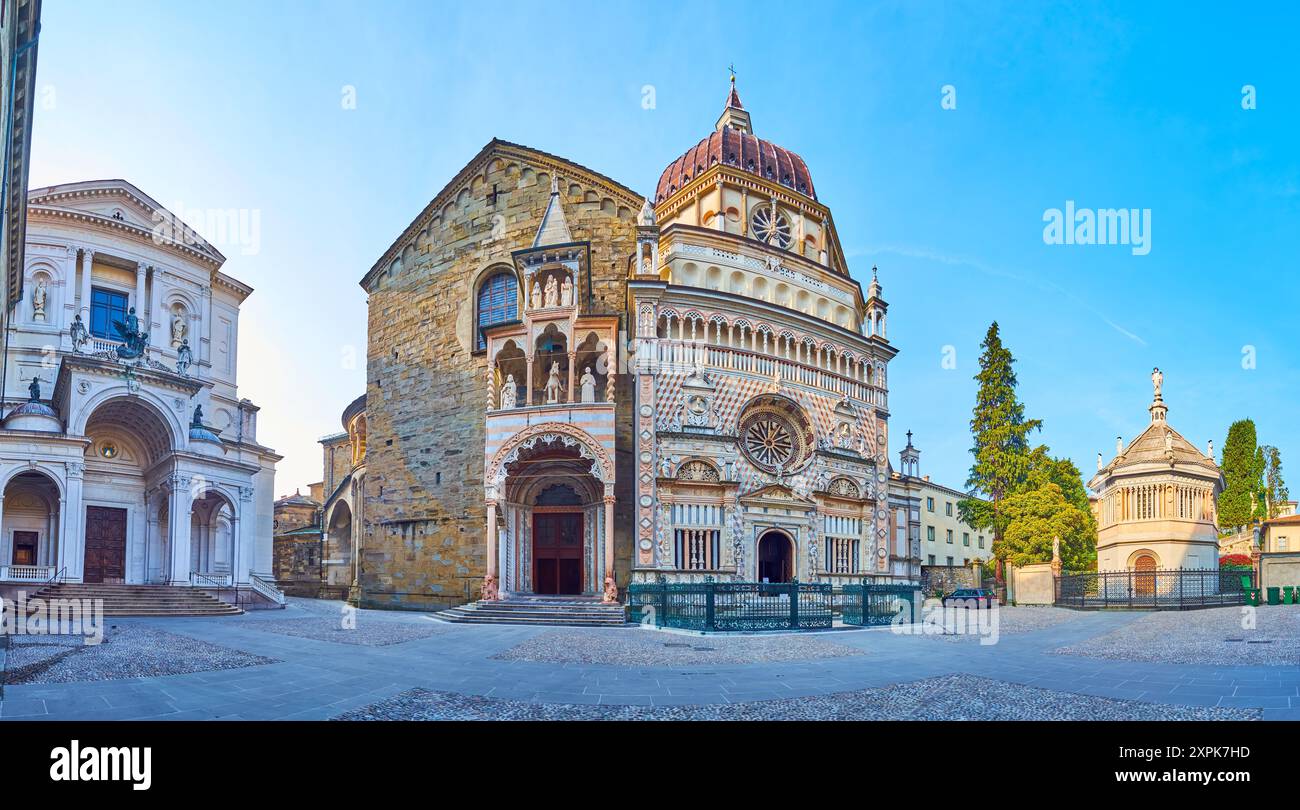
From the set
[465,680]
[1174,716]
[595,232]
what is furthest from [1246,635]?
[595,232]

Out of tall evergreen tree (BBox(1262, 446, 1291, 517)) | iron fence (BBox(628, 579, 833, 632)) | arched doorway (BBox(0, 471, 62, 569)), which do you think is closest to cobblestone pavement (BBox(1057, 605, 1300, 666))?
iron fence (BBox(628, 579, 833, 632))

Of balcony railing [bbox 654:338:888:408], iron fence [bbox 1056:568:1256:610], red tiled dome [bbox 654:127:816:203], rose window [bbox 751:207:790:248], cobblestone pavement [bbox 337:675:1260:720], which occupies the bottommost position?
iron fence [bbox 1056:568:1256:610]

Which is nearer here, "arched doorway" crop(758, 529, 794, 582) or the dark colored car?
"arched doorway" crop(758, 529, 794, 582)

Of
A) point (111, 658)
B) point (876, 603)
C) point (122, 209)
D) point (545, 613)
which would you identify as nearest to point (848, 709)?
point (111, 658)

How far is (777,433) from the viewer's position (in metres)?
30.9

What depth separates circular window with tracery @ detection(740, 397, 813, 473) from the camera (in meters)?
30.2

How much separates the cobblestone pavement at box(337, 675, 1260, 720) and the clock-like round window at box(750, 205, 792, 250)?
26.4m

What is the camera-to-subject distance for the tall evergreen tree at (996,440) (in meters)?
40.4

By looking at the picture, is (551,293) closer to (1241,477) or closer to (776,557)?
(776,557)

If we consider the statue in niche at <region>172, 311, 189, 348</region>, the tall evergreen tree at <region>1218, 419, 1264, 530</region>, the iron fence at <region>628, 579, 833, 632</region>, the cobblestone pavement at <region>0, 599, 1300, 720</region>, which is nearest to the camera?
the cobblestone pavement at <region>0, 599, 1300, 720</region>

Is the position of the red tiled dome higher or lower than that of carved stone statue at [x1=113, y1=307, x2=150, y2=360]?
higher

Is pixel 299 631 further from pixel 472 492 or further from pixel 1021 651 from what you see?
pixel 1021 651

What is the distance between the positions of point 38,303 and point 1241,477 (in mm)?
75654

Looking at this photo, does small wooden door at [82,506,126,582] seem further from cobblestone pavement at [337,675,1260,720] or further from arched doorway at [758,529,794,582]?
cobblestone pavement at [337,675,1260,720]
